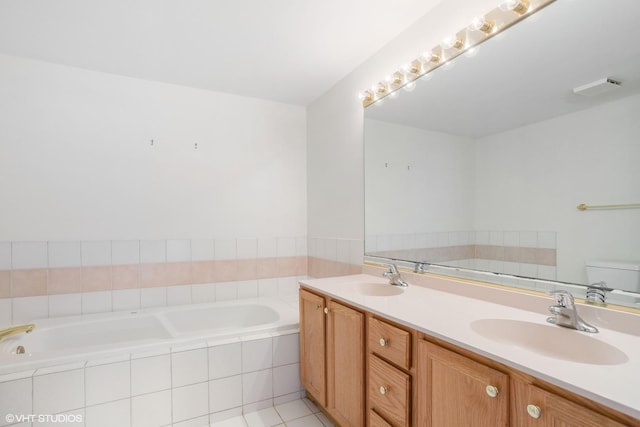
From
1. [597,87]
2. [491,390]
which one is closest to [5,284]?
[491,390]

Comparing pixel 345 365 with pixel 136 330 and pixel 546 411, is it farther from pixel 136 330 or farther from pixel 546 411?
pixel 136 330

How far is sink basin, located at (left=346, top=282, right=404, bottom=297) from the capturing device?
73.6 inches

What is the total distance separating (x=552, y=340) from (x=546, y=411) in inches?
15.3

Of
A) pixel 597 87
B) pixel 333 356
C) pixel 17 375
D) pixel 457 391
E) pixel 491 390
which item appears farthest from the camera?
pixel 333 356

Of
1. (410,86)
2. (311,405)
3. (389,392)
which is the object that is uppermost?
(410,86)

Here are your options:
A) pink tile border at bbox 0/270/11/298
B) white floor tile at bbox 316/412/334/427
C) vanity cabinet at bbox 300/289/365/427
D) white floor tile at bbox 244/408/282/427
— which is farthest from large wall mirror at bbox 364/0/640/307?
pink tile border at bbox 0/270/11/298

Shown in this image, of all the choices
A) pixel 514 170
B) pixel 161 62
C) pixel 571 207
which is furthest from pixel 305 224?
pixel 571 207

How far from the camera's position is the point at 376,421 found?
4.47 feet

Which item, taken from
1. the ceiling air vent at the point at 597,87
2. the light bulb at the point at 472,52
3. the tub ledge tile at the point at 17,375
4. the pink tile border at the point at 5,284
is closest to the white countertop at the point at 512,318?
the ceiling air vent at the point at 597,87

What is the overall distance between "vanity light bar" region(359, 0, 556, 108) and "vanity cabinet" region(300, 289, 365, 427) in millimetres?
1351

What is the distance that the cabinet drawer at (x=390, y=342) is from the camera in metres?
1.20

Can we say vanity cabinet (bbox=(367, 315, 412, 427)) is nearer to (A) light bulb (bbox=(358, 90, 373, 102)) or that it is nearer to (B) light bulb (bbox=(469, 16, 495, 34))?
(B) light bulb (bbox=(469, 16, 495, 34))

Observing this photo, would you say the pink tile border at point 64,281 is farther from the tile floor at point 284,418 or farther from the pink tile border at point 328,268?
the pink tile border at point 328,268

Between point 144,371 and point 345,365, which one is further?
point 144,371
